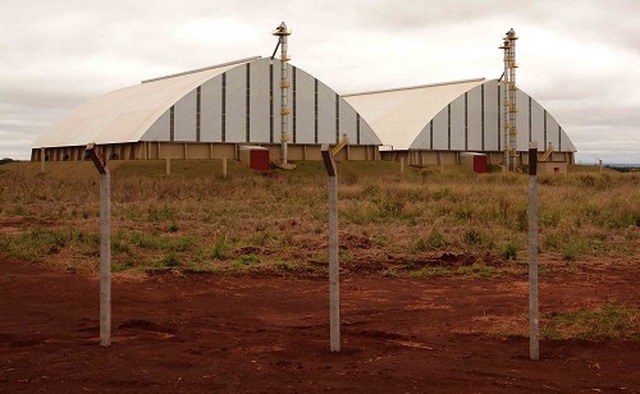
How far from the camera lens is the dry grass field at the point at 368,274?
315 inches

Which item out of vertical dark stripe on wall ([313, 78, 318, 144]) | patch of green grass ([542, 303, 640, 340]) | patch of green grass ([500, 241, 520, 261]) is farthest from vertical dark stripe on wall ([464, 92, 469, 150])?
patch of green grass ([542, 303, 640, 340])

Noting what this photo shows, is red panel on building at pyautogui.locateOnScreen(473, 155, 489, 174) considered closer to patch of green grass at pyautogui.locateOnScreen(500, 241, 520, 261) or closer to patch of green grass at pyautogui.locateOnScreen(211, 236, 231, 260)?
patch of green grass at pyautogui.locateOnScreen(500, 241, 520, 261)

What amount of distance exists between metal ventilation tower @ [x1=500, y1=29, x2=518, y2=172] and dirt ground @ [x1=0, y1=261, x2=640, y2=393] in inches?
2073

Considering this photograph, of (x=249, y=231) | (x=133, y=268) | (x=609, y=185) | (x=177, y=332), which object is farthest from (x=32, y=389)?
(x=609, y=185)

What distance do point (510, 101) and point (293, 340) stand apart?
196ft

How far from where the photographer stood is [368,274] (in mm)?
14195

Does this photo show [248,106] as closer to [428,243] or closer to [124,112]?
[124,112]

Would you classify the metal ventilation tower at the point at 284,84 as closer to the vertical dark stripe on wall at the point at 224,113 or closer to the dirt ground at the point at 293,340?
the vertical dark stripe on wall at the point at 224,113

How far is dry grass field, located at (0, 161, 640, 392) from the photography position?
7996 mm

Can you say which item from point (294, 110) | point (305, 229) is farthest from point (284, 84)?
point (305, 229)

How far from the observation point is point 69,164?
53.9 meters

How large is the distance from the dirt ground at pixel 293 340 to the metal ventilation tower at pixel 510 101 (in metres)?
52.7

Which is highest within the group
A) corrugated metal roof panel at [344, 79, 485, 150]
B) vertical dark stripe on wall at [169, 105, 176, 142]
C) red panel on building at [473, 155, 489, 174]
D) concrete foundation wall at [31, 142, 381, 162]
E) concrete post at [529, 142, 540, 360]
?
corrugated metal roof panel at [344, 79, 485, 150]

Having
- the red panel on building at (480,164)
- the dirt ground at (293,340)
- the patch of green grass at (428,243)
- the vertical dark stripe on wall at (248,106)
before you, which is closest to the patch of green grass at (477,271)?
the dirt ground at (293,340)
